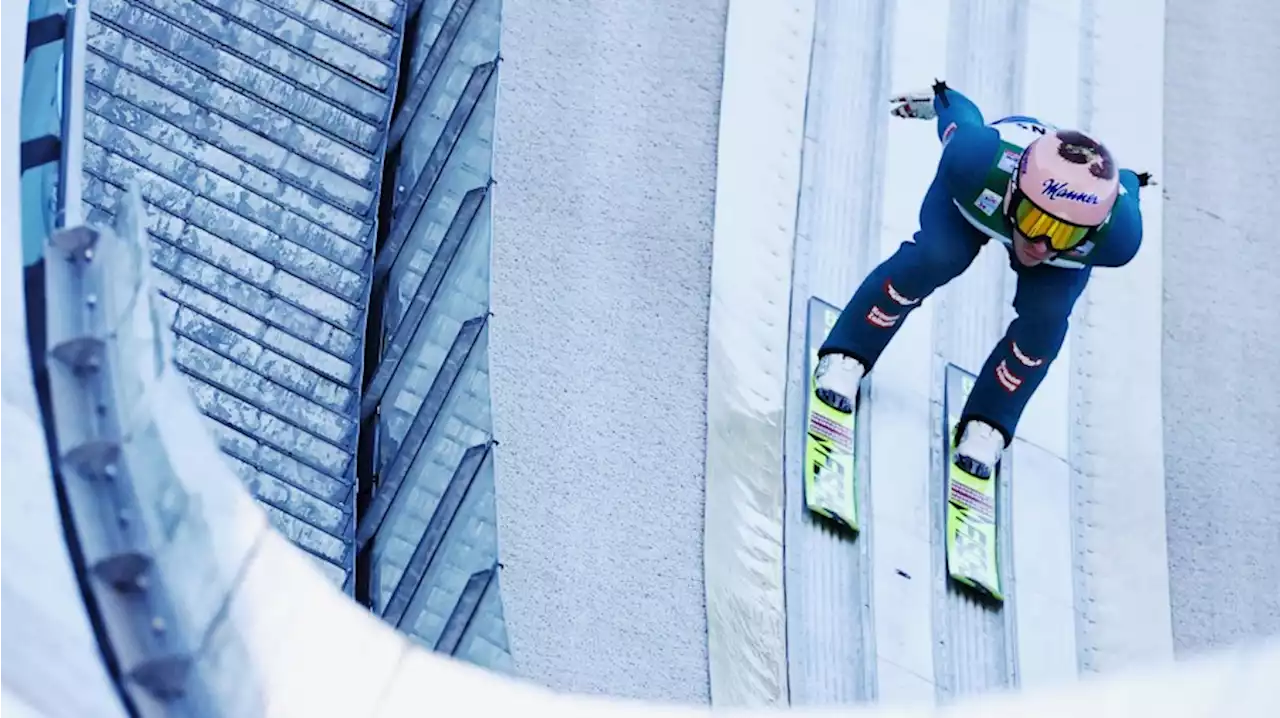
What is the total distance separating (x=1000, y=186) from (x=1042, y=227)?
15 centimetres

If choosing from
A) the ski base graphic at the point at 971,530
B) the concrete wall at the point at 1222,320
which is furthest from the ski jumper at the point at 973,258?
the concrete wall at the point at 1222,320

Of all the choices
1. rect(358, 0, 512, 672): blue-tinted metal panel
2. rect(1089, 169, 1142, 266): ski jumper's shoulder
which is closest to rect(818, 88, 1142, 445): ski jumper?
rect(1089, 169, 1142, 266): ski jumper's shoulder

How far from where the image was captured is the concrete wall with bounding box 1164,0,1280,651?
4301 mm

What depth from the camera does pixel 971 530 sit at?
4129mm

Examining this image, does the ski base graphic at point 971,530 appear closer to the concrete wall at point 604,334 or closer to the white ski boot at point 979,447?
the white ski boot at point 979,447

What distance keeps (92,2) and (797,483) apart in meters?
1.71

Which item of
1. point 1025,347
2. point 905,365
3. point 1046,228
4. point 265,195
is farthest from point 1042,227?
point 265,195

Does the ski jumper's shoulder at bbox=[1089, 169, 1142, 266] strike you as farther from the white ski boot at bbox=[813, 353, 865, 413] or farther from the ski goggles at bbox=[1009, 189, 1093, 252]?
the white ski boot at bbox=[813, 353, 865, 413]

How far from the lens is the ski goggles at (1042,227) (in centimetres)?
368

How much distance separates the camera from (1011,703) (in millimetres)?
1888

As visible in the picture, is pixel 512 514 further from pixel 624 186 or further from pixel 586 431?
pixel 624 186

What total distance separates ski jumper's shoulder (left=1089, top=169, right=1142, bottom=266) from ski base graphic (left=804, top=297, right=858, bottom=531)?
655 millimetres

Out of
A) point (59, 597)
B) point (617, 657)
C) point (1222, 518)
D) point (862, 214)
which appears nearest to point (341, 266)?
point (617, 657)

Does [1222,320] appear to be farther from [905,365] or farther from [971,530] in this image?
[971,530]
